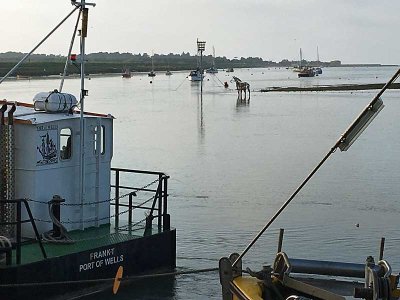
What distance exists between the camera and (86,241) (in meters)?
14.5

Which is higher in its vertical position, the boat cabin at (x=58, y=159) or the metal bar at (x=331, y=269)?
the boat cabin at (x=58, y=159)

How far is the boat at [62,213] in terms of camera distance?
519 inches

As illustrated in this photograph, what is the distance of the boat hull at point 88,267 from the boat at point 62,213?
0.6 inches

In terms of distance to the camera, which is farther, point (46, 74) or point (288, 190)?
point (46, 74)

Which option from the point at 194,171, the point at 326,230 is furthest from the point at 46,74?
the point at 326,230

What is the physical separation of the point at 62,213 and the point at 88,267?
1.38 m

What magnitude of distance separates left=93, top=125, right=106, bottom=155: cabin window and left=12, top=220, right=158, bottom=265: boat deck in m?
1.49

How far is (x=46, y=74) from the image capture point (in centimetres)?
16762

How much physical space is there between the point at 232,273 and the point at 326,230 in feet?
32.9

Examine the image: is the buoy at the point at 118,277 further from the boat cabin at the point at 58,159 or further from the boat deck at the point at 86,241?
the boat cabin at the point at 58,159

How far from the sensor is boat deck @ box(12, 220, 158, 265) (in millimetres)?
13570

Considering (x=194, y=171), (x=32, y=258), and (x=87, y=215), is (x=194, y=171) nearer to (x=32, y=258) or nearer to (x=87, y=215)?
(x=87, y=215)

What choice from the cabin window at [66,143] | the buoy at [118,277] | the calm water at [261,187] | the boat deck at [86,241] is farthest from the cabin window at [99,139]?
the calm water at [261,187]

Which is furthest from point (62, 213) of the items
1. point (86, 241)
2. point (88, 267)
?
point (88, 267)
